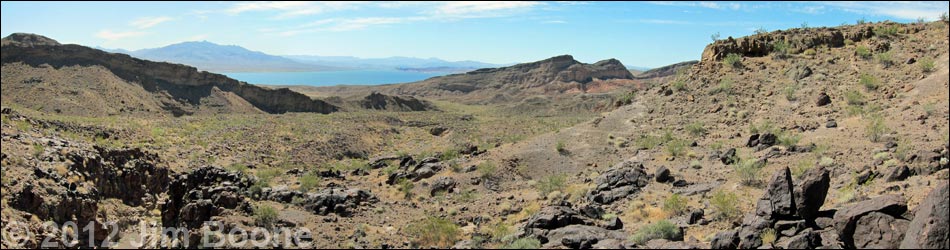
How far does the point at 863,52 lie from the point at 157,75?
182 feet

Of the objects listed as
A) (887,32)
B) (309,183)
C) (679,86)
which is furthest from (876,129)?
(309,183)

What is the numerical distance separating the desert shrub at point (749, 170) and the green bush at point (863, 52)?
34.4 ft

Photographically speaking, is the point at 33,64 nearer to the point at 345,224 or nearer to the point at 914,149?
the point at 345,224

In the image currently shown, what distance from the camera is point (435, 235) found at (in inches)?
494

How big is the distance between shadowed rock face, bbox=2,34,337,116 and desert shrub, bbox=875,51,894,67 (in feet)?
159

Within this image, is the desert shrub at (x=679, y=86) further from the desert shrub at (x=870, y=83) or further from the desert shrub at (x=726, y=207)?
the desert shrub at (x=726, y=207)

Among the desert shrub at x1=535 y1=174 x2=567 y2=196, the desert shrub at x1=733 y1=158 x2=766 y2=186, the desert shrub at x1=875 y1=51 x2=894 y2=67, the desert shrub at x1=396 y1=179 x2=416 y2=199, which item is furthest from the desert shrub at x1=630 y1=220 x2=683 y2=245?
the desert shrub at x1=875 y1=51 x2=894 y2=67

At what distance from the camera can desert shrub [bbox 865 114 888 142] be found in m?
14.9

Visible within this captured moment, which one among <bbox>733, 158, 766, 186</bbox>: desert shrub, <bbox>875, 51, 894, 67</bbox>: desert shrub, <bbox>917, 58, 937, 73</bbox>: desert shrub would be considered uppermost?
<bbox>875, 51, 894, 67</bbox>: desert shrub

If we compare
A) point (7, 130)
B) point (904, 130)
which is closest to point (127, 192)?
point (7, 130)

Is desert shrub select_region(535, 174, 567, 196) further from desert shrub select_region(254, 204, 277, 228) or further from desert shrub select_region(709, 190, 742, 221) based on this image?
desert shrub select_region(254, 204, 277, 228)

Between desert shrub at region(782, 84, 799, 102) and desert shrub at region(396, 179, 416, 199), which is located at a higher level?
desert shrub at region(782, 84, 799, 102)

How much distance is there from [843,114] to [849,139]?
2881 millimetres

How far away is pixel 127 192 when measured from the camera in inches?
797
